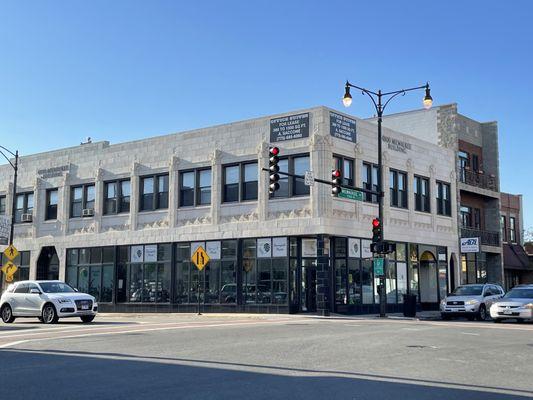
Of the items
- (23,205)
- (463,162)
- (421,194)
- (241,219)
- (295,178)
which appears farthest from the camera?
(23,205)

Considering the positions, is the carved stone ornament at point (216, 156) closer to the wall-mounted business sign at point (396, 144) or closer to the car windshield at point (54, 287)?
the wall-mounted business sign at point (396, 144)

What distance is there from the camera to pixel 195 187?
3412 cm

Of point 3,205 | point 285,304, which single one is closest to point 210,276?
point 285,304

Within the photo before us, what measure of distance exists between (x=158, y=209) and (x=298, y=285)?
9656mm

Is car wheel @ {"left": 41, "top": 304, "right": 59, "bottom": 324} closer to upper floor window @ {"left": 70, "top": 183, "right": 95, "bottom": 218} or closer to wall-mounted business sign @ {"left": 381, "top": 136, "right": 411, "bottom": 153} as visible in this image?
upper floor window @ {"left": 70, "top": 183, "right": 95, "bottom": 218}

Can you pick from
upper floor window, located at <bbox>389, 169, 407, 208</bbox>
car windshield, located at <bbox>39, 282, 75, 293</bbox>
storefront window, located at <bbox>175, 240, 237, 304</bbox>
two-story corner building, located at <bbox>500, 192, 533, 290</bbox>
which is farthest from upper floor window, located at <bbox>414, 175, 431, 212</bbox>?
car windshield, located at <bbox>39, 282, 75, 293</bbox>

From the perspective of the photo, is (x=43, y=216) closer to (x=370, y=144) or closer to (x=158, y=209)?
(x=158, y=209)

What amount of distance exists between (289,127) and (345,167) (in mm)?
3321

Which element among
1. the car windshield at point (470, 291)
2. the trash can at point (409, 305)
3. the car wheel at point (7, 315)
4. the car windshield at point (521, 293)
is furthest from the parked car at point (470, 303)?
the car wheel at point (7, 315)

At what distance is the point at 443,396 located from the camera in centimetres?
887

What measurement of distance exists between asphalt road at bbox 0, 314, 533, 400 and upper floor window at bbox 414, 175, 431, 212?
60.2 ft

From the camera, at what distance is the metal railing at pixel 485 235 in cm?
4078

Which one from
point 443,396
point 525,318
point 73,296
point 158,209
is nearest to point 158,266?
point 158,209

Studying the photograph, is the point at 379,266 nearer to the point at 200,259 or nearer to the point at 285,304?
the point at 285,304
